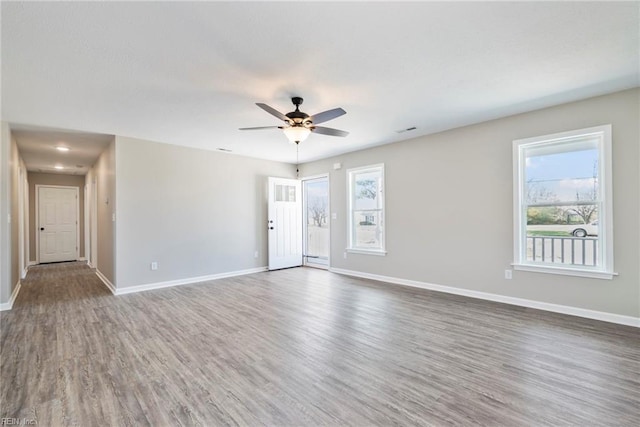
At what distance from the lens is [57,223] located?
8.16m

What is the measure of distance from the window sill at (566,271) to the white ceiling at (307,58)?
2.02m

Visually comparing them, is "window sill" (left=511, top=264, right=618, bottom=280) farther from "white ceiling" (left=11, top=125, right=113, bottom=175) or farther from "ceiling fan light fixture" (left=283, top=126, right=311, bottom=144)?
"white ceiling" (left=11, top=125, right=113, bottom=175)

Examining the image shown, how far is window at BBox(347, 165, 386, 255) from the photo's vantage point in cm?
566

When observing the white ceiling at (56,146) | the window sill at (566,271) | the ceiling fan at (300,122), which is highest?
the white ceiling at (56,146)

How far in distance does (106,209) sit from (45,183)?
448cm

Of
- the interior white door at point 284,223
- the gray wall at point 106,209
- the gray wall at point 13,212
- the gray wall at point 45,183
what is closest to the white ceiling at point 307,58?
the gray wall at point 13,212

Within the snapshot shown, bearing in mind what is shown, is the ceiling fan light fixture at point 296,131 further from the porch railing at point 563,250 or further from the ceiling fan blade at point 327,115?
the porch railing at point 563,250

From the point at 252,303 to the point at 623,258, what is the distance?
443 centimetres

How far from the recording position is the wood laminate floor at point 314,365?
5.95 ft

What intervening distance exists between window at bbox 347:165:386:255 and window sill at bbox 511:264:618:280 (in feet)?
7.27

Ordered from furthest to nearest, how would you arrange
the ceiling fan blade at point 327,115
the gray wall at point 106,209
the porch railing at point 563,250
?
the gray wall at point 106,209 < the porch railing at point 563,250 < the ceiling fan blade at point 327,115

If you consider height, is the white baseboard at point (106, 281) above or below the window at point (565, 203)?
below

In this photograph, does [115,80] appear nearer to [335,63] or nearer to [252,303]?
[335,63]

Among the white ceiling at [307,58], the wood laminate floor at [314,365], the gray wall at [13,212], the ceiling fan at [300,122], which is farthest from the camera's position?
the gray wall at [13,212]
